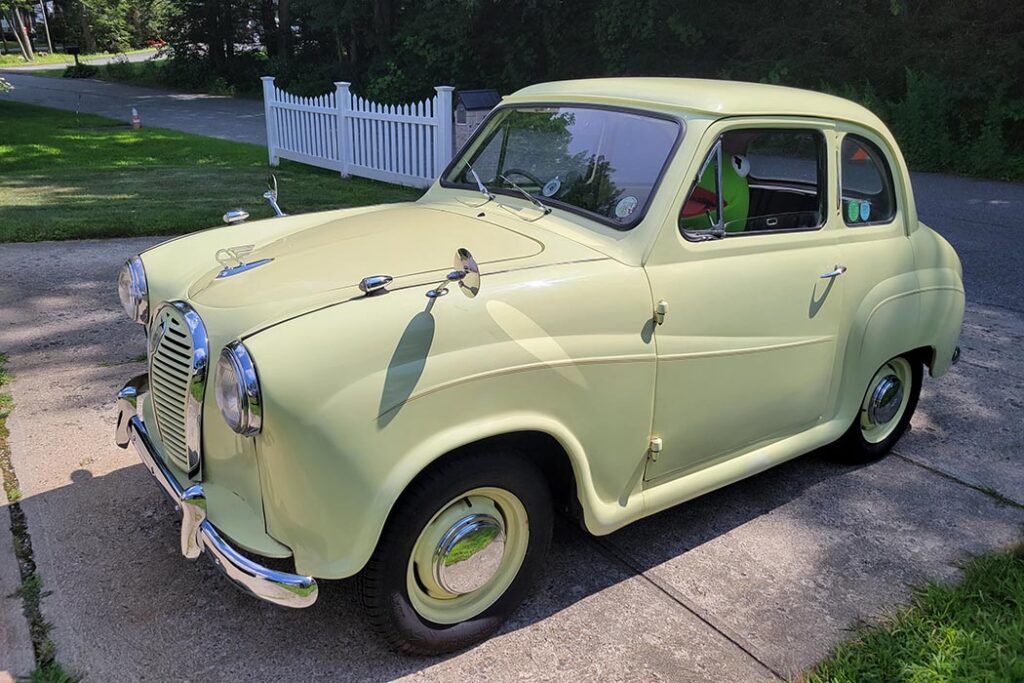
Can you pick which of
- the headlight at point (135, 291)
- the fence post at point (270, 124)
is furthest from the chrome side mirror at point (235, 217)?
the fence post at point (270, 124)

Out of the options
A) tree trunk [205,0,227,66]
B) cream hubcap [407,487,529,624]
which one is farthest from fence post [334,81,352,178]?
tree trunk [205,0,227,66]

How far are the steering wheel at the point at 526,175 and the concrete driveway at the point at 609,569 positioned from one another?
1434 mm

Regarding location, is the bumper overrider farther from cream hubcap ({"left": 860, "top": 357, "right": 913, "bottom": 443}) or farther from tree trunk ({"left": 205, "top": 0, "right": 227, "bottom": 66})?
tree trunk ({"left": 205, "top": 0, "right": 227, "bottom": 66})

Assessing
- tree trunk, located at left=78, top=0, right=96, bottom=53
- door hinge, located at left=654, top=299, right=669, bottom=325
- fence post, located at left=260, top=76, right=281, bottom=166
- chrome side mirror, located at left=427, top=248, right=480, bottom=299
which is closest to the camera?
chrome side mirror, located at left=427, top=248, right=480, bottom=299

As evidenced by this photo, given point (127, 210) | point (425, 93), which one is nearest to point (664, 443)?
point (127, 210)

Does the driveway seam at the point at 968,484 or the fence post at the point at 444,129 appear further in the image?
the fence post at the point at 444,129

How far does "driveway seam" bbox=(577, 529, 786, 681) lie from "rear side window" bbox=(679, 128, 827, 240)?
127 centimetres

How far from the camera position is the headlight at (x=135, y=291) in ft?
10.2

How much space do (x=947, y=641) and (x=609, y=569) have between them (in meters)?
1.15

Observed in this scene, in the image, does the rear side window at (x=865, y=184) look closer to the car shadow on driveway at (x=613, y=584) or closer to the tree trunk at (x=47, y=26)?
the car shadow on driveway at (x=613, y=584)

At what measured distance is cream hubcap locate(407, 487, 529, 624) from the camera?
2.49 m

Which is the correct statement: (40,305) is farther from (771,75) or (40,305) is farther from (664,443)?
(771,75)

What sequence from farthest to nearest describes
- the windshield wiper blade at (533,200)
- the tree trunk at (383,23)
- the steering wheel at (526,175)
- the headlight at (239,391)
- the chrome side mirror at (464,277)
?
the tree trunk at (383,23) < the steering wheel at (526,175) < the windshield wiper blade at (533,200) < the chrome side mirror at (464,277) < the headlight at (239,391)

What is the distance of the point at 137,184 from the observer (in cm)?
1034
